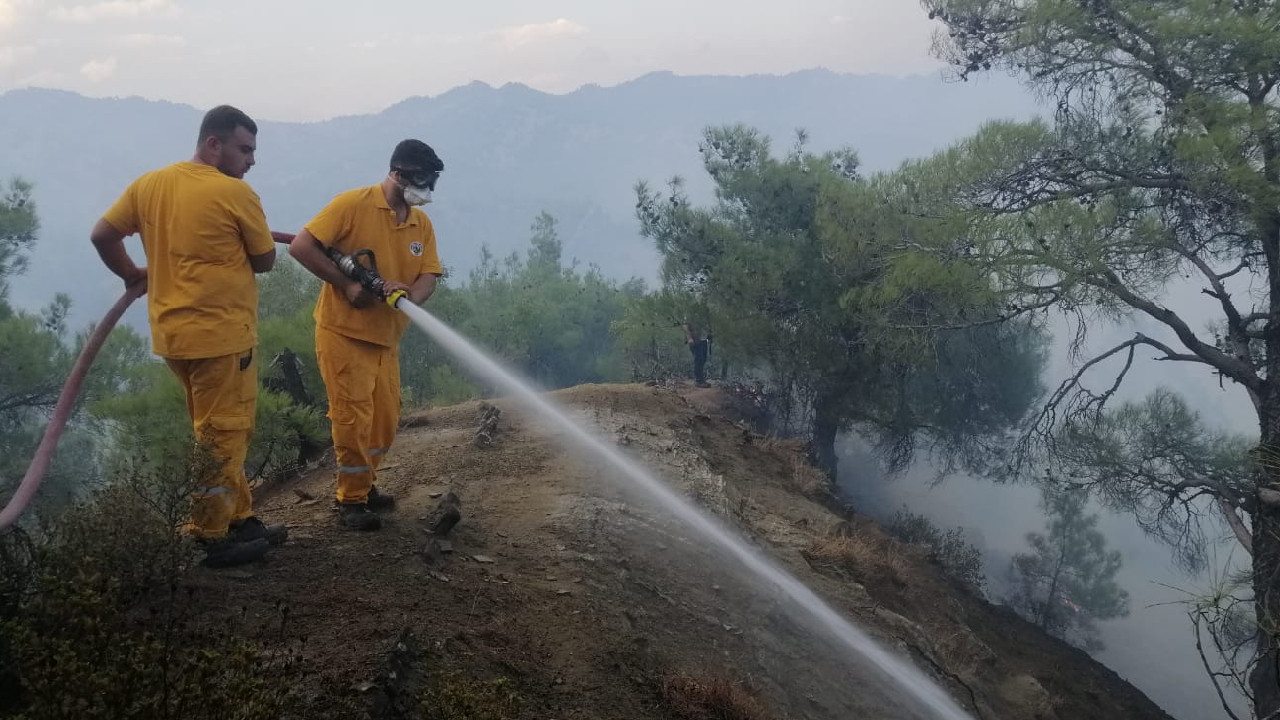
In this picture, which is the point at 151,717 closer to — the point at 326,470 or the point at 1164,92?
the point at 326,470

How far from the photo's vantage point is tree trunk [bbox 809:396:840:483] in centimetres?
1916

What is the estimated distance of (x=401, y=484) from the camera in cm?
621

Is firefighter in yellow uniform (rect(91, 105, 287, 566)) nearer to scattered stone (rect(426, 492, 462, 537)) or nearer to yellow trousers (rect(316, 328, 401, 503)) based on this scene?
yellow trousers (rect(316, 328, 401, 503))

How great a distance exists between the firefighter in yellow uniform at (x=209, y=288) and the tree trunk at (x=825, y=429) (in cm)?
1606

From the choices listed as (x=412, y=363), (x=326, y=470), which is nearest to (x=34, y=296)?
(x=412, y=363)

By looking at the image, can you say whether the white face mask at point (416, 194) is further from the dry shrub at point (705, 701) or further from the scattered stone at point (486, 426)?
the scattered stone at point (486, 426)

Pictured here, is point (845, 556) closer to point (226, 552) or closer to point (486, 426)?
point (486, 426)

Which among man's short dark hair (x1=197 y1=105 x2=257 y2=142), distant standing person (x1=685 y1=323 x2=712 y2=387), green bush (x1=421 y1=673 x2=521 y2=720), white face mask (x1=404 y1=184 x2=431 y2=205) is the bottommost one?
green bush (x1=421 y1=673 x2=521 y2=720)

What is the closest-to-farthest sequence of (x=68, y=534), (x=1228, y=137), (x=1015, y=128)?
(x=68, y=534)
(x=1228, y=137)
(x=1015, y=128)

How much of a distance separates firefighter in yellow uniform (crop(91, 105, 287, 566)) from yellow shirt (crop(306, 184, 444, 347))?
505 millimetres

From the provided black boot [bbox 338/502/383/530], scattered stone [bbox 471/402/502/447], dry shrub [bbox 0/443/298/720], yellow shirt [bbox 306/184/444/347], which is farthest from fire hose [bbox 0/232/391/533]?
scattered stone [bbox 471/402/502/447]

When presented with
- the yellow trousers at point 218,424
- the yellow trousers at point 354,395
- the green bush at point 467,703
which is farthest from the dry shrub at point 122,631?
the yellow trousers at point 354,395

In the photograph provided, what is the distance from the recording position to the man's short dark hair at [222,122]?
3.99 metres

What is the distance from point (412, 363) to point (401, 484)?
16.2 m
